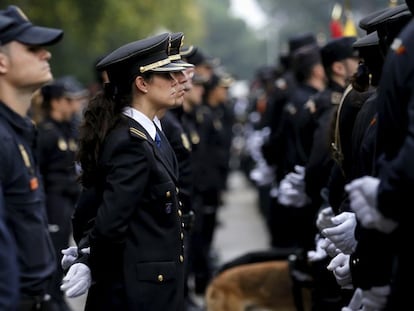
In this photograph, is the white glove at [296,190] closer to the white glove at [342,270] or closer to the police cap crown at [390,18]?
the white glove at [342,270]

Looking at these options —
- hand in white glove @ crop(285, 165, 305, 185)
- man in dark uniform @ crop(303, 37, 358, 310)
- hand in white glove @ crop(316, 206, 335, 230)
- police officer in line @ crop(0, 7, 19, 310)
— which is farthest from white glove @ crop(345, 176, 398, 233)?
hand in white glove @ crop(285, 165, 305, 185)

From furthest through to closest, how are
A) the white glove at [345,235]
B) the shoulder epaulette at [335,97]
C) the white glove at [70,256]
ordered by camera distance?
1. the shoulder epaulette at [335,97]
2. the white glove at [70,256]
3. the white glove at [345,235]

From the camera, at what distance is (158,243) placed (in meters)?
4.85

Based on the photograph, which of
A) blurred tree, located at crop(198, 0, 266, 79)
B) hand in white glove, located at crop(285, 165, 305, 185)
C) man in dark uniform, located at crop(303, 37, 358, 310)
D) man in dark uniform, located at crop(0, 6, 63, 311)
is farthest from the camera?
blurred tree, located at crop(198, 0, 266, 79)

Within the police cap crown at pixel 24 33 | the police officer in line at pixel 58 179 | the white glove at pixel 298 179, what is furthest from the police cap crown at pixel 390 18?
the police officer in line at pixel 58 179

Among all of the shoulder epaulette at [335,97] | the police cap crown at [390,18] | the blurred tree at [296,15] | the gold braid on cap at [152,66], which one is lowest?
the blurred tree at [296,15]

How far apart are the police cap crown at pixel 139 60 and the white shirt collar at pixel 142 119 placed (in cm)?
15

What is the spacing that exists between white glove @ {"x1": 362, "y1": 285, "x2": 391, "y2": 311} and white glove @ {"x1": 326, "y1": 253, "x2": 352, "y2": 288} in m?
0.68

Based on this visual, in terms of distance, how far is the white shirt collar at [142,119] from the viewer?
4977 mm

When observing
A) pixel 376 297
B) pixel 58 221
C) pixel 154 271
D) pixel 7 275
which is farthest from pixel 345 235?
pixel 58 221

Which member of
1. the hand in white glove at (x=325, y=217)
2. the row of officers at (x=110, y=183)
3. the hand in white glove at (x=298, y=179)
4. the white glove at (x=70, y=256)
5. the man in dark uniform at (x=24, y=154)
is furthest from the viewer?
the hand in white glove at (x=298, y=179)

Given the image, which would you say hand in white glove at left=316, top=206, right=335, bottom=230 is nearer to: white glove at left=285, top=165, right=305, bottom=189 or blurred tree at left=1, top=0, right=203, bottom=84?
white glove at left=285, top=165, right=305, bottom=189

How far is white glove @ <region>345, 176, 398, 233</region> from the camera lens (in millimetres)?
3650

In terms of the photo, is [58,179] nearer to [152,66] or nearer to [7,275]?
[152,66]
